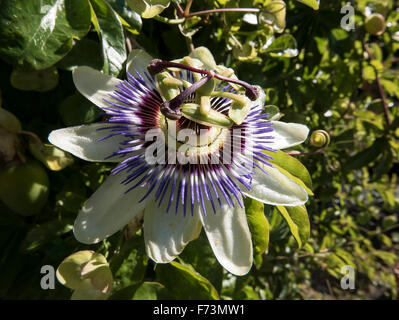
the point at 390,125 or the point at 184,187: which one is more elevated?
the point at 184,187

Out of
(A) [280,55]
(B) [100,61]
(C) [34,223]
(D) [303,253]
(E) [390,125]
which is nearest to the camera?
(B) [100,61]

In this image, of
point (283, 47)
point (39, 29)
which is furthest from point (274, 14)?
point (39, 29)

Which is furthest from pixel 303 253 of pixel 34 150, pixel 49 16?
pixel 49 16

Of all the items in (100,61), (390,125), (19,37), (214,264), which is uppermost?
(19,37)

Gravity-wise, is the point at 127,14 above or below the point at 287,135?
above

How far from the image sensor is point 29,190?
1.09 meters

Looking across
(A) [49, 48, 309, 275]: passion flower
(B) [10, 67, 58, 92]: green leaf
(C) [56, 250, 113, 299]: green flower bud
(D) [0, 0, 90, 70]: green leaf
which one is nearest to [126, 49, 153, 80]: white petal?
(A) [49, 48, 309, 275]: passion flower

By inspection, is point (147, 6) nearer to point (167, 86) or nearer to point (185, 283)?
point (167, 86)

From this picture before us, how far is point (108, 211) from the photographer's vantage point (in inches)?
34.7

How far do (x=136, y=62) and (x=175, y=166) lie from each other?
291 mm

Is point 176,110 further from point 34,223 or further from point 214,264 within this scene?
point 34,223

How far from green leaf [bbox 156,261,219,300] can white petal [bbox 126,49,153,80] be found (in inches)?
20.2

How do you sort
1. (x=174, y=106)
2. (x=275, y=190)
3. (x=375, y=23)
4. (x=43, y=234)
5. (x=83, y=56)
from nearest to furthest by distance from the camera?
(x=174, y=106) < (x=275, y=190) < (x=83, y=56) < (x=43, y=234) < (x=375, y=23)

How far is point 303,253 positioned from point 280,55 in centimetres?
157
